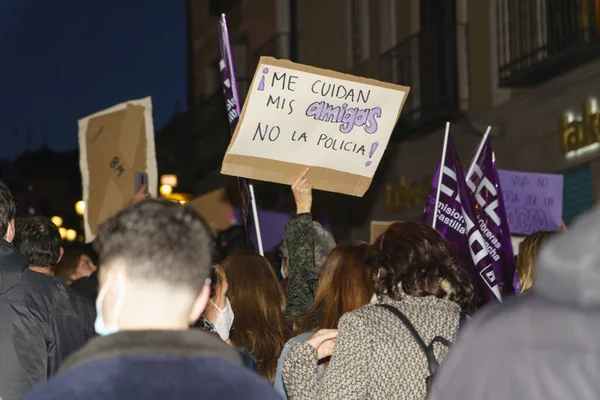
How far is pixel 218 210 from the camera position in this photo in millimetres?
11414

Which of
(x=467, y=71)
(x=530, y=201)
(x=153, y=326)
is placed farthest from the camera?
(x=467, y=71)

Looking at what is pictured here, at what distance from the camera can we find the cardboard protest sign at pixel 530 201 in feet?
32.6

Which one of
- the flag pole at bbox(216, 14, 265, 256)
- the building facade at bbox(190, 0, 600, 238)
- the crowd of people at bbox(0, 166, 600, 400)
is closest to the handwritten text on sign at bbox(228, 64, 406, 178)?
the crowd of people at bbox(0, 166, 600, 400)

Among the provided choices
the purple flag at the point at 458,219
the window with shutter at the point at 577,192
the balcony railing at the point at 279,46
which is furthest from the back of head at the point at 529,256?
the balcony railing at the point at 279,46

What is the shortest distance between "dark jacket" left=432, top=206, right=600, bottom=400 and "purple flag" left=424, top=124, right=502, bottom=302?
4.95 m

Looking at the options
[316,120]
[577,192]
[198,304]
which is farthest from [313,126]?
[577,192]

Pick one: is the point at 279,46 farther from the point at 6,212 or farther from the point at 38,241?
the point at 6,212

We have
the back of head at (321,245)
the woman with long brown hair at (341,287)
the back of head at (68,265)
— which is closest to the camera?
the woman with long brown hair at (341,287)

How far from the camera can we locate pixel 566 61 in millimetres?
13672

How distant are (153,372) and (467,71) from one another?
14.6m

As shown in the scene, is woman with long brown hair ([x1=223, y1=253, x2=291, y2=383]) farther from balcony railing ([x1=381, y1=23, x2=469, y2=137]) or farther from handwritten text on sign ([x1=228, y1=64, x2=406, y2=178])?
balcony railing ([x1=381, y1=23, x2=469, y2=137])

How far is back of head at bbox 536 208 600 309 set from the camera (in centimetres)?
231

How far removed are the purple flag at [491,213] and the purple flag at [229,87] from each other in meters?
1.55

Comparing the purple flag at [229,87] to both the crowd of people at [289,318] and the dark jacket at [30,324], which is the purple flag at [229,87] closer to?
the crowd of people at [289,318]
